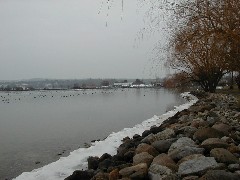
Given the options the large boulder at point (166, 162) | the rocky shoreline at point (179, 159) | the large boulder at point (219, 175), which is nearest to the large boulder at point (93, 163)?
the rocky shoreline at point (179, 159)

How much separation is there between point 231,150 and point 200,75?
2576cm

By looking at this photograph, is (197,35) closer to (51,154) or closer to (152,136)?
(152,136)

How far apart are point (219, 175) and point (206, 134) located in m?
2.84

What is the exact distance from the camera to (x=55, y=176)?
7.97 metres

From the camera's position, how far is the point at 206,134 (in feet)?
28.0

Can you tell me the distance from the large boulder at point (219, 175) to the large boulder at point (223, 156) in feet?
2.67

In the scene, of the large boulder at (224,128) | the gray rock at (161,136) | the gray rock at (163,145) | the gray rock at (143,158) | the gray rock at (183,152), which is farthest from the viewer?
the gray rock at (161,136)

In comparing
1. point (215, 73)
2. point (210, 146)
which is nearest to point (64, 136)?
point (210, 146)

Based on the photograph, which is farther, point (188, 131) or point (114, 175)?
point (188, 131)

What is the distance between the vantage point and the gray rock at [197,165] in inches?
247

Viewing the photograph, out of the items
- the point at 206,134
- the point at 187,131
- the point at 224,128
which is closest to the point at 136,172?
the point at 206,134

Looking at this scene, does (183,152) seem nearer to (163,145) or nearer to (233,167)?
(163,145)

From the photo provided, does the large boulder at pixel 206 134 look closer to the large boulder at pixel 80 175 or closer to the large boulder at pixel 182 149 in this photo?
the large boulder at pixel 182 149

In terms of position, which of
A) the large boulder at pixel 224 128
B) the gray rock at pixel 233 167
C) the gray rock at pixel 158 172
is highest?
the large boulder at pixel 224 128
